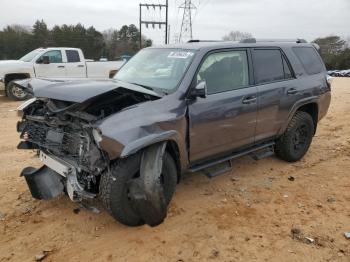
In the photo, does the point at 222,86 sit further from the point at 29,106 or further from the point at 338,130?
the point at 338,130

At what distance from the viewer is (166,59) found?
455cm

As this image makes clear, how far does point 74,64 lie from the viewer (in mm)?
13969

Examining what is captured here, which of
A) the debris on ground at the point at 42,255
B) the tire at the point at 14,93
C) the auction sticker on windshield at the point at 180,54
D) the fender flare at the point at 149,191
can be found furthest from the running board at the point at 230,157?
the tire at the point at 14,93

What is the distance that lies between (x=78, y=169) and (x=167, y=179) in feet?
3.05

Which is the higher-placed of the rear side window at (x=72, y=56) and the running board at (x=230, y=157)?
the rear side window at (x=72, y=56)

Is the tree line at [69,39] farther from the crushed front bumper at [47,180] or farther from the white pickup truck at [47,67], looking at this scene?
the crushed front bumper at [47,180]

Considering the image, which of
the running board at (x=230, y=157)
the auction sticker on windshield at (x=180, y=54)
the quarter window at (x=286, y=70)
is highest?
the auction sticker on windshield at (x=180, y=54)

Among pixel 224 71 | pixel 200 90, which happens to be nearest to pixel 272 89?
pixel 224 71

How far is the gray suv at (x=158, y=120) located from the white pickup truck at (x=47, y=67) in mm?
7968

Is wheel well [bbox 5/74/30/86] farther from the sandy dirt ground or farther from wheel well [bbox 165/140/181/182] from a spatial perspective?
wheel well [bbox 165/140/181/182]

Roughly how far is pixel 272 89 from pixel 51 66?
10.3m

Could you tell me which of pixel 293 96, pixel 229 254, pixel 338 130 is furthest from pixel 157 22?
pixel 229 254

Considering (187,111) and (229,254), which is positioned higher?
(187,111)

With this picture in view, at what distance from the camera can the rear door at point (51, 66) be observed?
1318 centimetres
